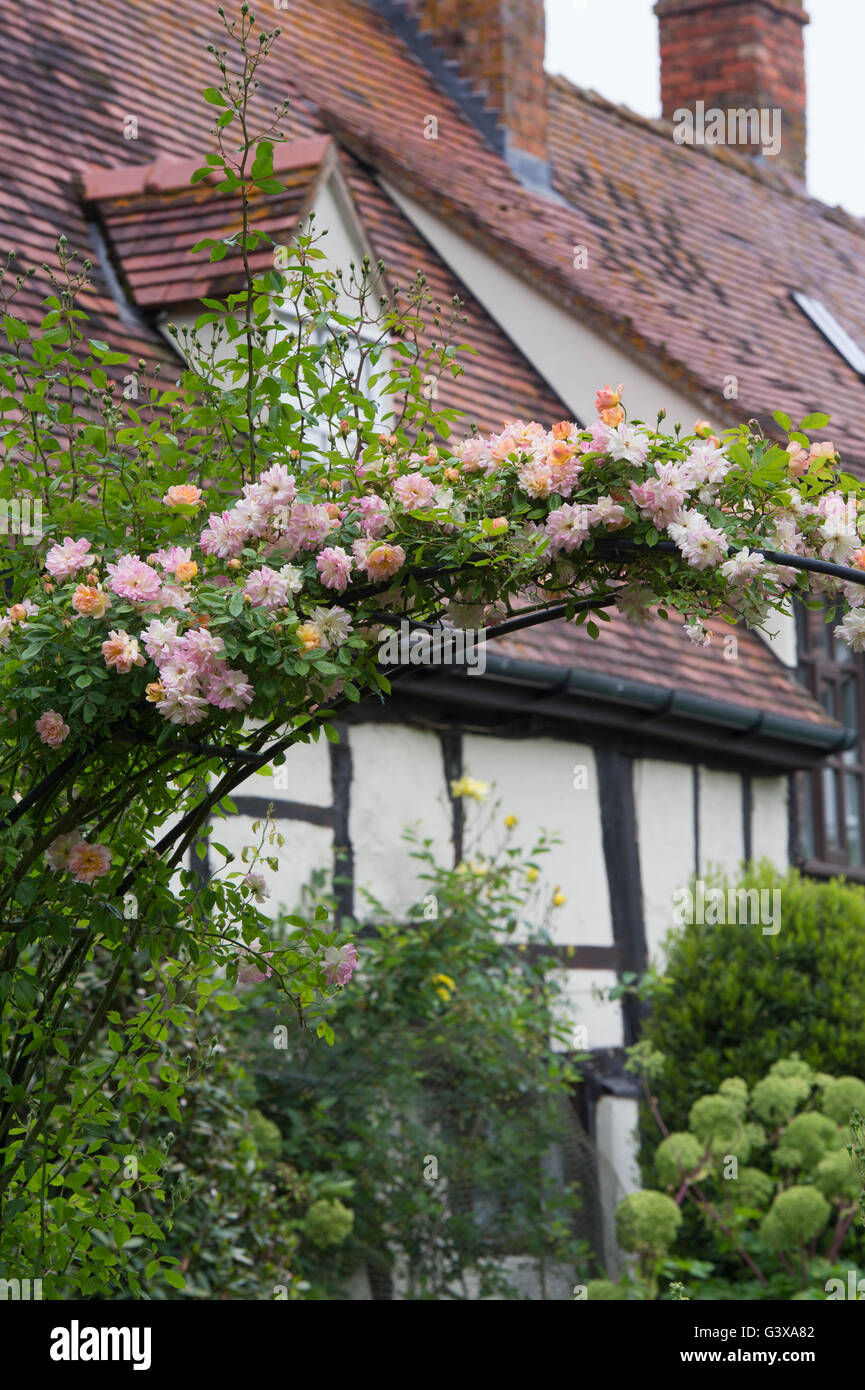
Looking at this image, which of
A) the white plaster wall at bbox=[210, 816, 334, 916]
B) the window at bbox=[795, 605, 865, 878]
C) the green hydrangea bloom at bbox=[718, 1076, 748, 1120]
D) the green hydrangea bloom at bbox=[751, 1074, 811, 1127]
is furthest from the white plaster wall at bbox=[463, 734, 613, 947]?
the window at bbox=[795, 605, 865, 878]

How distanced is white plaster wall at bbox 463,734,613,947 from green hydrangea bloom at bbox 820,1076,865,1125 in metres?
1.45

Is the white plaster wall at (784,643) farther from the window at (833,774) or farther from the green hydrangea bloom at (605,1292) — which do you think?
the green hydrangea bloom at (605,1292)

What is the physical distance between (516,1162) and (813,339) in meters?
7.01

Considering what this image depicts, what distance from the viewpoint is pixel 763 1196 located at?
661cm

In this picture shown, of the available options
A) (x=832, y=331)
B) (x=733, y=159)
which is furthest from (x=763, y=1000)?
(x=733, y=159)

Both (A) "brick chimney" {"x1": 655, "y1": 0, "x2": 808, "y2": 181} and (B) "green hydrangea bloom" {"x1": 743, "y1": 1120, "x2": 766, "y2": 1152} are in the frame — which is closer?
(B) "green hydrangea bloom" {"x1": 743, "y1": 1120, "x2": 766, "y2": 1152}

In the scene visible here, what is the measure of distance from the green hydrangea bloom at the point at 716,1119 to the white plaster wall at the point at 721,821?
2069 mm

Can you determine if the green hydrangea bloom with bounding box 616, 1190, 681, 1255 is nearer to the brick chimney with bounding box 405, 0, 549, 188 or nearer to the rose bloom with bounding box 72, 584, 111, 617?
the rose bloom with bounding box 72, 584, 111, 617

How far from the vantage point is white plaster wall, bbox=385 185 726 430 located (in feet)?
30.3

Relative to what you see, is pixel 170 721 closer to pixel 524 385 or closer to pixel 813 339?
pixel 524 385

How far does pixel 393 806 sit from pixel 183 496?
4.42m

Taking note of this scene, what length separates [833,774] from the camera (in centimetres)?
1003

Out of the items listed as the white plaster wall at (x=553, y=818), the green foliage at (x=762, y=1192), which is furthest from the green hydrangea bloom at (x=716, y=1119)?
the white plaster wall at (x=553, y=818)
